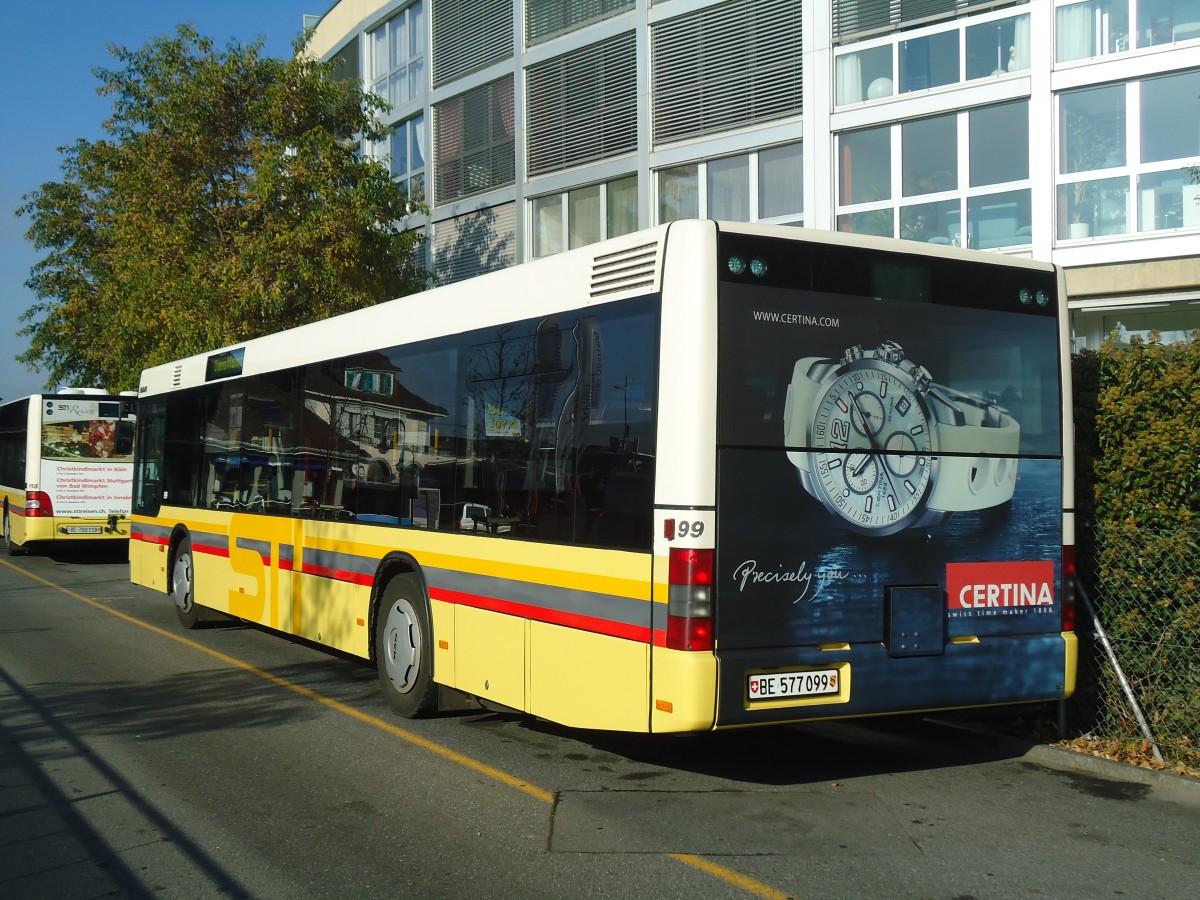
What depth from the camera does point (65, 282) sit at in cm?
3259

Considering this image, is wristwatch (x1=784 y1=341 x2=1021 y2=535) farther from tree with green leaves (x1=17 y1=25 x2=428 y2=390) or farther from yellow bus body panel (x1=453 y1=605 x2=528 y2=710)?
tree with green leaves (x1=17 y1=25 x2=428 y2=390)

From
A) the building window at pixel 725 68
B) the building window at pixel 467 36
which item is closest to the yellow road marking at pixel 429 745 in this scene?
the building window at pixel 725 68

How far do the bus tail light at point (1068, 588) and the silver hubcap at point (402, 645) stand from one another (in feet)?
14.0

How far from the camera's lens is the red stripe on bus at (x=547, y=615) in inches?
252

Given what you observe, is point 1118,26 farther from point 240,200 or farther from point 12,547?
point 12,547

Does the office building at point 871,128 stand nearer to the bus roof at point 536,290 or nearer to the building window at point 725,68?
the building window at point 725,68

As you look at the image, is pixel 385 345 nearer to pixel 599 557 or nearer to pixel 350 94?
pixel 599 557

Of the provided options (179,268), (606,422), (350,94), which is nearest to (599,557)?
(606,422)

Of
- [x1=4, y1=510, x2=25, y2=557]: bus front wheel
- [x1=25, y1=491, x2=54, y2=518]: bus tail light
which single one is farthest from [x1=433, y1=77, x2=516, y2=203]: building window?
[x1=4, y1=510, x2=25, y2=557]: bus front wheel

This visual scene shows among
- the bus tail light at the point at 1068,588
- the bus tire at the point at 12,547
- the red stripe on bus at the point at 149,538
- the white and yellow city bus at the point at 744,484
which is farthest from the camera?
the bus tire at the point at 12,547

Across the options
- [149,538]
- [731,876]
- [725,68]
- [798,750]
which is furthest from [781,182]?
[731,876]

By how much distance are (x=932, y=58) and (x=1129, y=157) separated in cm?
359

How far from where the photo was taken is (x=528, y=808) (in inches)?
251

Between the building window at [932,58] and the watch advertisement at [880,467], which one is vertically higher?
the building window at [932,58]
